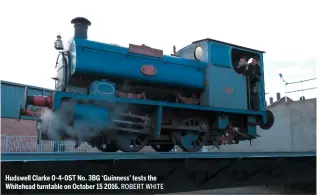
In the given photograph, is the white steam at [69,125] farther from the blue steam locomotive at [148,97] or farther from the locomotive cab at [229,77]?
the locomotive cab at [229,77]

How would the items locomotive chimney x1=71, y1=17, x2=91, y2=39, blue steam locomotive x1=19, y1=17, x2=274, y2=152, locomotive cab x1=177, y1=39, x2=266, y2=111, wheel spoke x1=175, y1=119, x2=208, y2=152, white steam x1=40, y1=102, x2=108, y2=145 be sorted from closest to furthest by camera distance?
1. white steam x1=40, y1=102, x2=108, y2=145
2. blue steam locomotive x1=19, y1=17, x2=274, y2=152
3. locomotive chimney x1=71, y1=17, x2=91, y2=39
4. wheel spoke x1=175, y1=119, x2=208, y2=152
5. locomotive cab x1=177, y1=39, x2=266, y2=111

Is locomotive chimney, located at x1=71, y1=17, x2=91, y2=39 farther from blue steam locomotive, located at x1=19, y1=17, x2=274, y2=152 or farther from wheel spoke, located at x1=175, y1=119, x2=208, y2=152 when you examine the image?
wheel spoke, located at x1=175, y1=119, x2=208, y2=152

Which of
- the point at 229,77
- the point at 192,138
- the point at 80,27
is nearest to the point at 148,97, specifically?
the point at 192,138

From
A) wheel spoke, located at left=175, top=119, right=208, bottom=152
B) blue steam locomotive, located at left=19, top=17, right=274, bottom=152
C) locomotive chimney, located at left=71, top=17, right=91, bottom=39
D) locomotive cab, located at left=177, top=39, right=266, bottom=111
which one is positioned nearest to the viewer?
blue steam locomotive, located at left=19, top=17, right=274, bottom=152

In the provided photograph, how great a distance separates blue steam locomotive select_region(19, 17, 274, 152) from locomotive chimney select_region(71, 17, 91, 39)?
0.02 metres

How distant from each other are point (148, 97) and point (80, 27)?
255cm

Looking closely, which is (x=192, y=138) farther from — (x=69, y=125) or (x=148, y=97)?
(x=69, y=125)

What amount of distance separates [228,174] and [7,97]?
16.9 m

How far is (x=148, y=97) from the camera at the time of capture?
8.78 m

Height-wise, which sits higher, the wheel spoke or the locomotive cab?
the locomotive cab

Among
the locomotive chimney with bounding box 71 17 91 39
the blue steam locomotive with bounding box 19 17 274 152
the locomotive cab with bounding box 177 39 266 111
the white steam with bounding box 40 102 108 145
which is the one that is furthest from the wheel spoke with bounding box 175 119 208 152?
the locomotive chimney with bounding box 71 17 91 39

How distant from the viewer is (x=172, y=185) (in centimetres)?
561

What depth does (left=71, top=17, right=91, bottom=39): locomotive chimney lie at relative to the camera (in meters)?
7.62

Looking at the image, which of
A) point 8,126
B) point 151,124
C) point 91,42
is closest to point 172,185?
point 151,124
